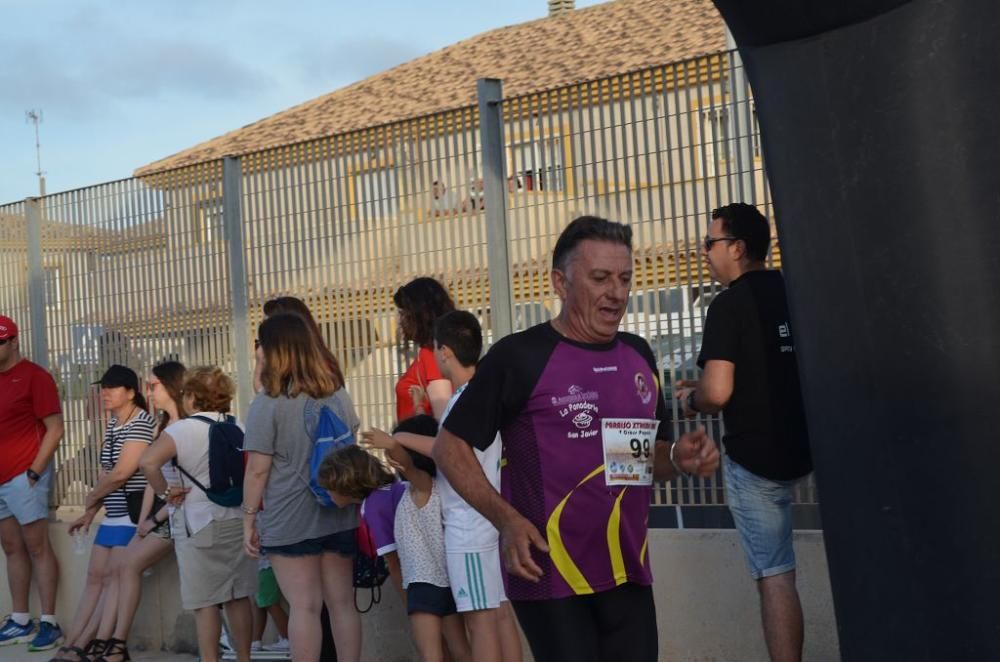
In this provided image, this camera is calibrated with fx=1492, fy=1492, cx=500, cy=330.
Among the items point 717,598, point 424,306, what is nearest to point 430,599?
point 717,598

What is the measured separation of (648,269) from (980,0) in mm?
3717

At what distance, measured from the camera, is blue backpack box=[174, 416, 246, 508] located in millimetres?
7801

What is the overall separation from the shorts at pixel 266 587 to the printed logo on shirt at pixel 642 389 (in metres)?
3.78

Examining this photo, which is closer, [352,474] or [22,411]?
[352,474]

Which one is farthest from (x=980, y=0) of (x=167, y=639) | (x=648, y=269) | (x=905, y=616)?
(x=167, y=639)

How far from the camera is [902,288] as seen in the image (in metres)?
3.60

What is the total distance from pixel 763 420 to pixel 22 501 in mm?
6331

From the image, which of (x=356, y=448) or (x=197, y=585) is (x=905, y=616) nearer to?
(x=356, y=448)

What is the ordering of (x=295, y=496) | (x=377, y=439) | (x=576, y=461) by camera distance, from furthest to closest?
(x=295, y=496) → (x=377, y=439) → (x=576, y=461)

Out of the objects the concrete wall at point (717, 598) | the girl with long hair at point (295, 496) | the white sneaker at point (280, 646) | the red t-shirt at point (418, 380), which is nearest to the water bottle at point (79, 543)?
the white sneaker at point (280, 646)

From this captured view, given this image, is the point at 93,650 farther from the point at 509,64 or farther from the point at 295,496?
the point at 509,64

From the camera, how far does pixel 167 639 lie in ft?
31.8

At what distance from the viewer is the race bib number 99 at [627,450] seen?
466 cm

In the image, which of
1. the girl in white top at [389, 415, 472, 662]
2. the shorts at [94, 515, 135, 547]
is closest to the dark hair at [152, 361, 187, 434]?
the shorts at [94, 515, 135, 547]
